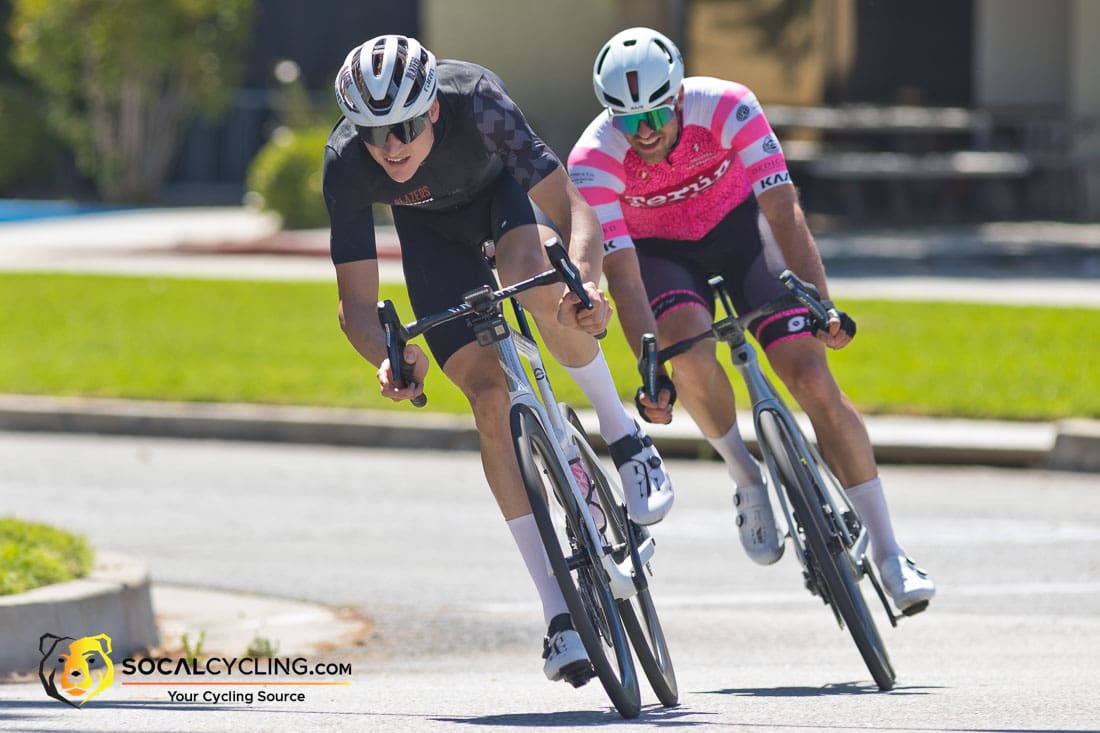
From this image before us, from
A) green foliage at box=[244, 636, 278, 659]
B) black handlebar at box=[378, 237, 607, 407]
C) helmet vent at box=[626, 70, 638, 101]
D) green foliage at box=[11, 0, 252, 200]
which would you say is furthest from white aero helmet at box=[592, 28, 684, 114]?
green foliage at box=[11, 0, 252, 200]

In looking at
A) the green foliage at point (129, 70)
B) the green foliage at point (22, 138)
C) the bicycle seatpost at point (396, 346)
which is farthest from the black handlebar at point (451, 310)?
the green foliage at point (22, 138)

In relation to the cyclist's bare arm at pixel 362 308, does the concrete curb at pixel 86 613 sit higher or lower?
lower

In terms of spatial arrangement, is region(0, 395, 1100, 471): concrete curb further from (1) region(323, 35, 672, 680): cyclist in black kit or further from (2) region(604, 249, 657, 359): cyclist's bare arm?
(1) region(323, 35, 672, 680): cyclist in black kit

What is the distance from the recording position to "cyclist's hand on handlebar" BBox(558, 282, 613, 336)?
17.7 feet

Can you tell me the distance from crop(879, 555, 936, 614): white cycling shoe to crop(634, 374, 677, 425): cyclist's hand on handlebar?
1.01 meters

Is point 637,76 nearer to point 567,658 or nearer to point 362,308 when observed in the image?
point 362,308

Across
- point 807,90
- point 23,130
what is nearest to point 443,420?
point 807,90

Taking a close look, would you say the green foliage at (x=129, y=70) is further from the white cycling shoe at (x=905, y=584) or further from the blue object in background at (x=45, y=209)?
the white cycling shoe at (x=905, y=584)

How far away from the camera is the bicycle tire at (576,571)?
17.8ft

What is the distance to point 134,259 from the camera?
879 inches

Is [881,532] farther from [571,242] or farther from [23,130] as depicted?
[23,130]

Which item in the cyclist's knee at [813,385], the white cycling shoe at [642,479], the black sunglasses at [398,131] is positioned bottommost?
the white cycling shoe at [642,479]

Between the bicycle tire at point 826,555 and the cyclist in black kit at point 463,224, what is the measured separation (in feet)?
1.45

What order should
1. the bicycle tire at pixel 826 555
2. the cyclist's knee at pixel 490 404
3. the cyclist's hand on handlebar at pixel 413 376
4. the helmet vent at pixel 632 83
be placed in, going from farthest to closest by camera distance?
the helmet vent at pixel 632 83, the bicycle tire at pixel 826 555, the cyclist's knee at pixel 490 404, the cyclist's hand on handlebar at pixel 413 376
